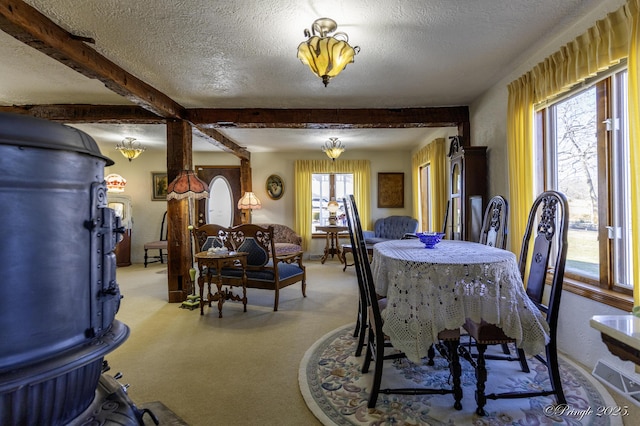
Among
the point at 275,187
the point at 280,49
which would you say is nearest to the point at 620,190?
the point at 280,49

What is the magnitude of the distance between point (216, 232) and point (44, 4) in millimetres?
2208

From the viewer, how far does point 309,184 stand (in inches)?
263

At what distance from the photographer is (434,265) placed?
1577 mm

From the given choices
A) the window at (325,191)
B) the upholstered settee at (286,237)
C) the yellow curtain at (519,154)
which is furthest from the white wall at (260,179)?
the yellow curtain at (519,154)

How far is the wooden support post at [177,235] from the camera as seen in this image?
12.2 feet

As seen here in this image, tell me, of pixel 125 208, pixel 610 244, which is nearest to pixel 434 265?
pixel 610 244

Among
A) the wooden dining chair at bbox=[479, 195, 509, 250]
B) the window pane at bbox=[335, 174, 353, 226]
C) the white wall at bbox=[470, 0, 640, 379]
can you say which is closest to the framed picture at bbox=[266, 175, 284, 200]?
the window pane at bbox=[335, 174, 353, 226]

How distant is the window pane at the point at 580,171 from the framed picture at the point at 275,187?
16.8 ft

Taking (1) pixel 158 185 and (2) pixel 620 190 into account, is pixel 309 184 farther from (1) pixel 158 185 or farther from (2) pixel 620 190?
(2) pixel 620 190

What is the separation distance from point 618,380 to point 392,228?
163 inches

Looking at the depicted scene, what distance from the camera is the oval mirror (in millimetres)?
6875

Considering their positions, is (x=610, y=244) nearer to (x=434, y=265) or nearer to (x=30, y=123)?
(x=434, y=265)

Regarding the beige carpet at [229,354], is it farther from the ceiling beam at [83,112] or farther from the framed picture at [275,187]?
the framed picture at [275,187]

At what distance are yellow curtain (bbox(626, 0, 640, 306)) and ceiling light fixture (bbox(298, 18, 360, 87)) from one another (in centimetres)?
152
